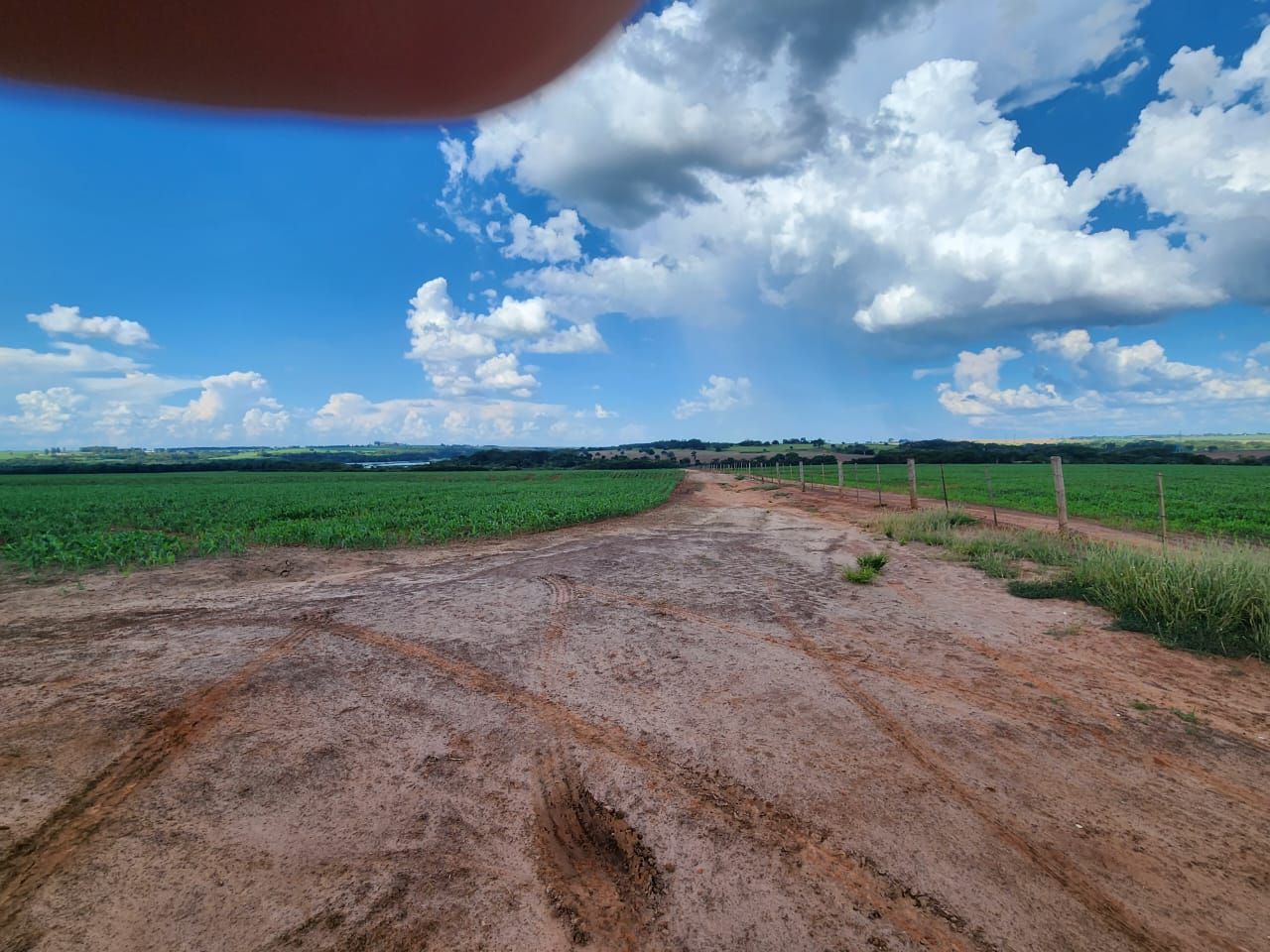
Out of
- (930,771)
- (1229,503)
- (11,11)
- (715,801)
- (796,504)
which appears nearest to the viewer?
(11,11)

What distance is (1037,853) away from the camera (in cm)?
237

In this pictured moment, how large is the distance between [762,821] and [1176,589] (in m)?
5.78

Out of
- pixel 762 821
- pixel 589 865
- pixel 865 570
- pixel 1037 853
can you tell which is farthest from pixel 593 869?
pixel 865 570

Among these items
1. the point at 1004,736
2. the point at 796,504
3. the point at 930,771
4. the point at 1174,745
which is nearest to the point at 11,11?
the point at 930,771

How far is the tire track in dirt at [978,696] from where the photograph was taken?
2.90 meters

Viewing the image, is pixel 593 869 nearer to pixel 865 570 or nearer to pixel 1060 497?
pixel 865 570

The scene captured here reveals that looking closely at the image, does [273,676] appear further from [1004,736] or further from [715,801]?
[1004,736]

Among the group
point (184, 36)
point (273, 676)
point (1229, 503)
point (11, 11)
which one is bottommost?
point (1229, 503)

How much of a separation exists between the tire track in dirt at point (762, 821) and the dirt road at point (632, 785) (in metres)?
0.01

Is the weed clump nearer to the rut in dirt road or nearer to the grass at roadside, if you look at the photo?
the grass at roadside

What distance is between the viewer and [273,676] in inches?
175

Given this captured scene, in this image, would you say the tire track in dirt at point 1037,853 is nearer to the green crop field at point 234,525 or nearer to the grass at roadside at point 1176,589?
the grass at roadside at point 1176,589

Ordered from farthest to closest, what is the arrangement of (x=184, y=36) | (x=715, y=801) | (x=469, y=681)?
(x=469, y=681) < (x=715, y=801) < (x=184, y=36)

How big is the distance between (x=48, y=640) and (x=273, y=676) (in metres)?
3.24
